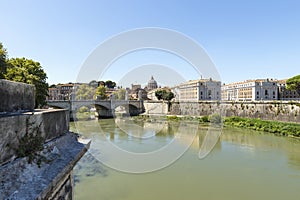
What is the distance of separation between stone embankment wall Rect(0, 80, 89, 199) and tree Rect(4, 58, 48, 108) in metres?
11.6

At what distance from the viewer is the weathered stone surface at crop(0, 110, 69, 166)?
1.39m

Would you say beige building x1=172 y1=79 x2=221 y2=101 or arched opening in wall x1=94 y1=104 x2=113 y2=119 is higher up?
beige building x1=172 y1=79 x2=221 y2=101

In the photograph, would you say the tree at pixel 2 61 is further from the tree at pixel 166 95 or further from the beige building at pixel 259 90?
the beige building at pixel 259 90

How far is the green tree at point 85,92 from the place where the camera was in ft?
140

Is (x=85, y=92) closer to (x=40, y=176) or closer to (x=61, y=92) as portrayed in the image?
(x=61, y=92)

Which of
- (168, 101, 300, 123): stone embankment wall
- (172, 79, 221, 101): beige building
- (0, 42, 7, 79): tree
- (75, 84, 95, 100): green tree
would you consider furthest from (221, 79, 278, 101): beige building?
(0, 42, 7, 79): tree

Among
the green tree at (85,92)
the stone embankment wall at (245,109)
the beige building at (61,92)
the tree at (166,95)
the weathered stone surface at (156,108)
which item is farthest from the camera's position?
the beige building at (61,92)

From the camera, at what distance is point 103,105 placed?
31.9m

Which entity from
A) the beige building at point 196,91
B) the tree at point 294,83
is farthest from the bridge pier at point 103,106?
the tree at point 294,83

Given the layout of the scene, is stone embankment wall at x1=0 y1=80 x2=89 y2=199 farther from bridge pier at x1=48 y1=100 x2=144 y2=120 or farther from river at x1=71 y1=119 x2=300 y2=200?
bridge pier at x1=48 y1=100 x2=144 y2=120

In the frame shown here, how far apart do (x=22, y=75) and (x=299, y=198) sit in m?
14.2

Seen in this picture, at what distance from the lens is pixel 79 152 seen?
231 cm

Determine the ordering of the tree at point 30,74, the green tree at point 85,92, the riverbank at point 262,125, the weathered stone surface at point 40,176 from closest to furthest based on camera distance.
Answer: the weathered stone surface at point 40,176 < the tree at point 30,74 < the riverbank at point 262,125 < the green tree at point 85,92

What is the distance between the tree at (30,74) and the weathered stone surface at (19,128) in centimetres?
1168
